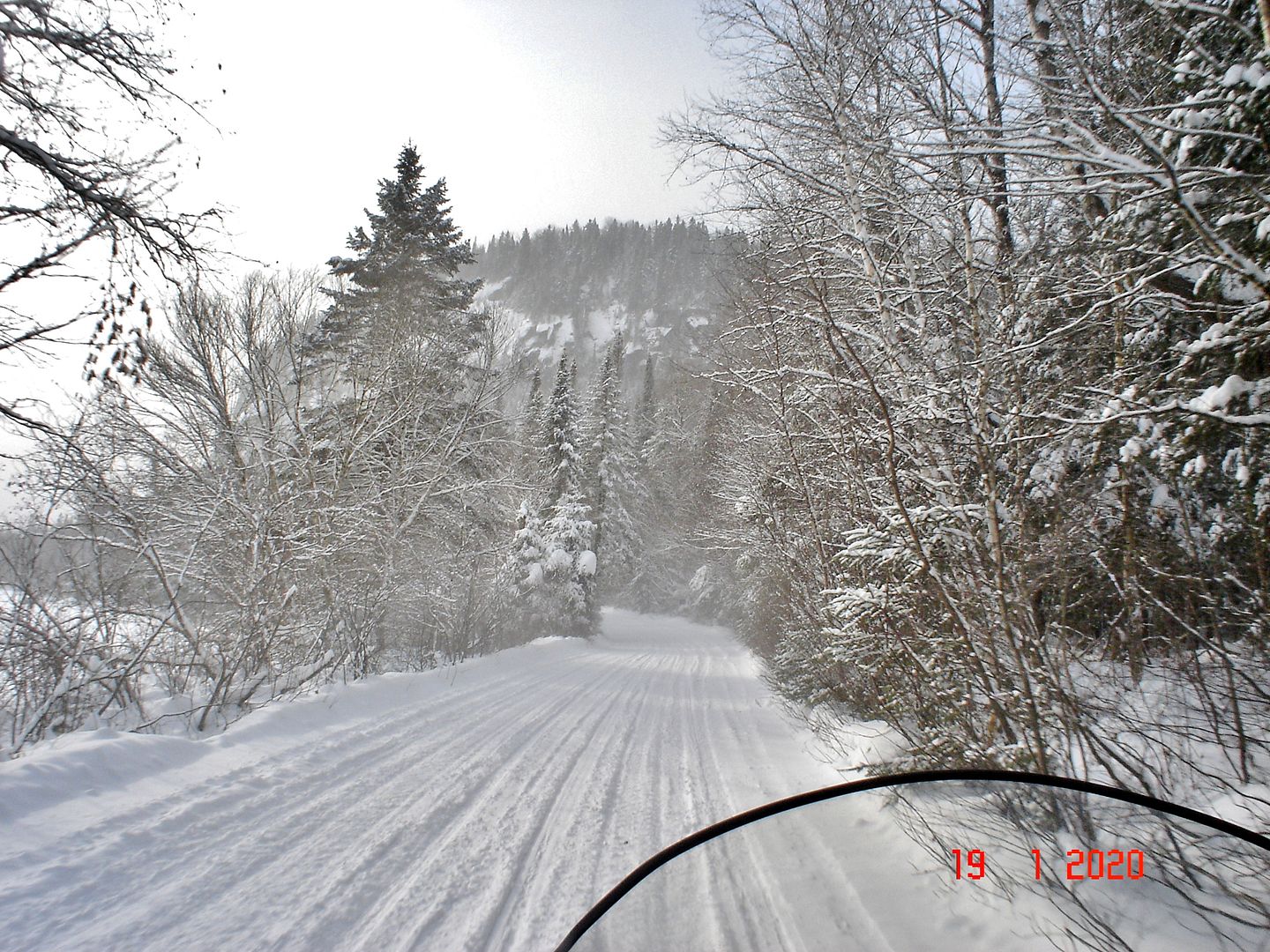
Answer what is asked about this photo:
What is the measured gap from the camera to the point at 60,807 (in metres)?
3.15

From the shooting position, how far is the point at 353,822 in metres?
3.63

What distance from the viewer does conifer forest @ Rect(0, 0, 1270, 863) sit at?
8.64ft

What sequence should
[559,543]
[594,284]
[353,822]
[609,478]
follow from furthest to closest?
[594,284] → [609,478] → [559,543] → [353,822]

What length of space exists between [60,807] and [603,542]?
28.0 metres

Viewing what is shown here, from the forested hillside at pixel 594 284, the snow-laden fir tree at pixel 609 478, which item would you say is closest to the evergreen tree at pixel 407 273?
the snow-laden fir tree at pixel 609 478

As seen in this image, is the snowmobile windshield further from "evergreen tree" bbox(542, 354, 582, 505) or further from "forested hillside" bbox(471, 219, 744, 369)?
"forested hillside" bbox(471, 219, 744, 369)

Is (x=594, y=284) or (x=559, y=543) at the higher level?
(x=594, y=284)

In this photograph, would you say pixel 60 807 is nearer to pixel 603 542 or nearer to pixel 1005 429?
pixel 1005 429

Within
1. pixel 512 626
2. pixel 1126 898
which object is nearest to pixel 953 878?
pixel 1126 898

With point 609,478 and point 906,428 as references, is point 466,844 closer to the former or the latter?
point 906,428

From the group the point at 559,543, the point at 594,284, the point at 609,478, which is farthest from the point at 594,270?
the point at 559,543

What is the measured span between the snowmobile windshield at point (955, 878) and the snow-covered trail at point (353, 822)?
214cm
